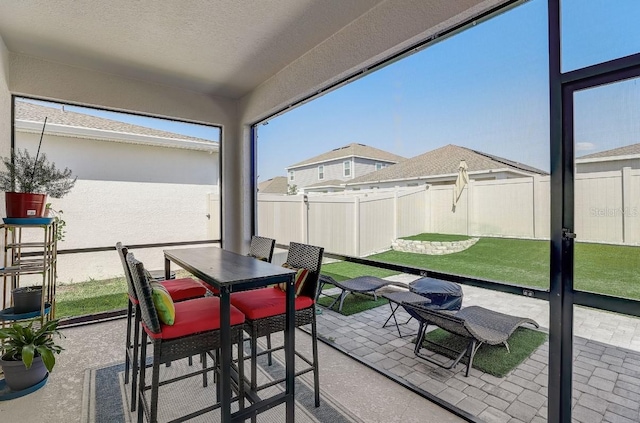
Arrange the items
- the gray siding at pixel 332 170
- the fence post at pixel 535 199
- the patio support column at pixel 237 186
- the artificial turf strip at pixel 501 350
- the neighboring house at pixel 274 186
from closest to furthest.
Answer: the fence post at pixel 535 199, the artificial turf strip at pixel 501 350, the gray siding at pixel 332 170, the neighboring house at pixel 274 186, the patio support column at pixel 237 186

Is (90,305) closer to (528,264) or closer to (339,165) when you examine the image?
(339,165)

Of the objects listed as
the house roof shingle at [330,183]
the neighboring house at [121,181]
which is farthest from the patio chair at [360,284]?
the neighboring house at [121,181]

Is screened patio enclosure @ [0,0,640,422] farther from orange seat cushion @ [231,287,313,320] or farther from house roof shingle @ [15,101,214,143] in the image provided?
orange seat cushion @ [231,287,313,320]

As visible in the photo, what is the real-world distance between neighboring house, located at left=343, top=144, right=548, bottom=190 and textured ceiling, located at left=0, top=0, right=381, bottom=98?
1.28 meters

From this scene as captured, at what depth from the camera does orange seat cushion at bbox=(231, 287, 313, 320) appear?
2.00 m

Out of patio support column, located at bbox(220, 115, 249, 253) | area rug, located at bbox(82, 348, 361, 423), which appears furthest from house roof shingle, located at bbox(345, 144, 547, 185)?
patio support column, located at bbox(220, 115, 249, 253)

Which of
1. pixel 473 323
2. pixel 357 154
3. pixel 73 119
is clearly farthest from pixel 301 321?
pixel 73 119

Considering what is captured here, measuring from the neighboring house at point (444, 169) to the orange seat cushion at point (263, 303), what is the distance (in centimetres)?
118

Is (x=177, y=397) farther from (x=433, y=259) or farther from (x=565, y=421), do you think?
(x=565, y=421)

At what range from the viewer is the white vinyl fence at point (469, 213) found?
154 centimetres

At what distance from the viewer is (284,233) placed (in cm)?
402

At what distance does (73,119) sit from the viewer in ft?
12.3

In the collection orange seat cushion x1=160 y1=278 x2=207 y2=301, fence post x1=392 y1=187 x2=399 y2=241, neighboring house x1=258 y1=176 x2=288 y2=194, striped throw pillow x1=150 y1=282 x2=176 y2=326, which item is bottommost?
orange seat cushion x1=160 y1=278 x2=207 y2=301

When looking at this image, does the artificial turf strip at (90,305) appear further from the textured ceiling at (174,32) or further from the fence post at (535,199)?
the fence post at (535,199)
